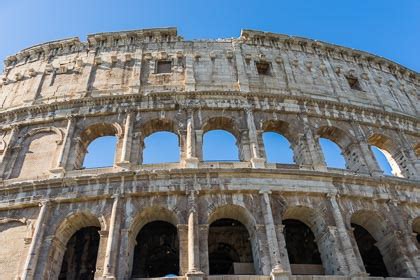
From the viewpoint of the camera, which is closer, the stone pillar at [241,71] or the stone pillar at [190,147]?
the stone pillar at [190,147]

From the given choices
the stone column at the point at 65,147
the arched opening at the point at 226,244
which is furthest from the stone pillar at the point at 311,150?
the stone column at the point at 65,147

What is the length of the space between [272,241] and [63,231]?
19.6ft

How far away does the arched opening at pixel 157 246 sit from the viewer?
12.0 meters

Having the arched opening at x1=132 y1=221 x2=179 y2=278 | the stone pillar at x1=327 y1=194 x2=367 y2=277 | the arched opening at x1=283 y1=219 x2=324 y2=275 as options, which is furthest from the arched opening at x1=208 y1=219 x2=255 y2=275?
the stone pillar at x1=327 y1=194 x2=367 y2=277

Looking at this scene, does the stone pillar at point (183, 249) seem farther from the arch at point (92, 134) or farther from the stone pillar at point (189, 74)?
the stone pillar at point (189, 74)

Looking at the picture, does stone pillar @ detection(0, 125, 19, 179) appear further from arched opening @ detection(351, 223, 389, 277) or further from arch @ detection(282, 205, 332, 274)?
arched opening @ detection(351, 223, 389, 277)

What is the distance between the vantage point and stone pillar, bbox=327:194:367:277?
9.48 meters

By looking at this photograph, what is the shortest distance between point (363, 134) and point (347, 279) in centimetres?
629

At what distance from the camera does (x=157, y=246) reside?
39.6ft

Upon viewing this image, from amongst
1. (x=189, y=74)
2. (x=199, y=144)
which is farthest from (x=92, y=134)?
(x=189, y=74)

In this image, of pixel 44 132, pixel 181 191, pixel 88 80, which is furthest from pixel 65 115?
pixel 181 191

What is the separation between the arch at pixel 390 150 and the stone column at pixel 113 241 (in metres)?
9.75

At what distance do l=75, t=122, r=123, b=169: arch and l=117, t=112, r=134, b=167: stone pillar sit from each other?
0.88 ft

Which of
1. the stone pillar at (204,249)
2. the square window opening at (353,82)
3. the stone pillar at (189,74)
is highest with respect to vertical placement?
the square window opening at (353,82)
